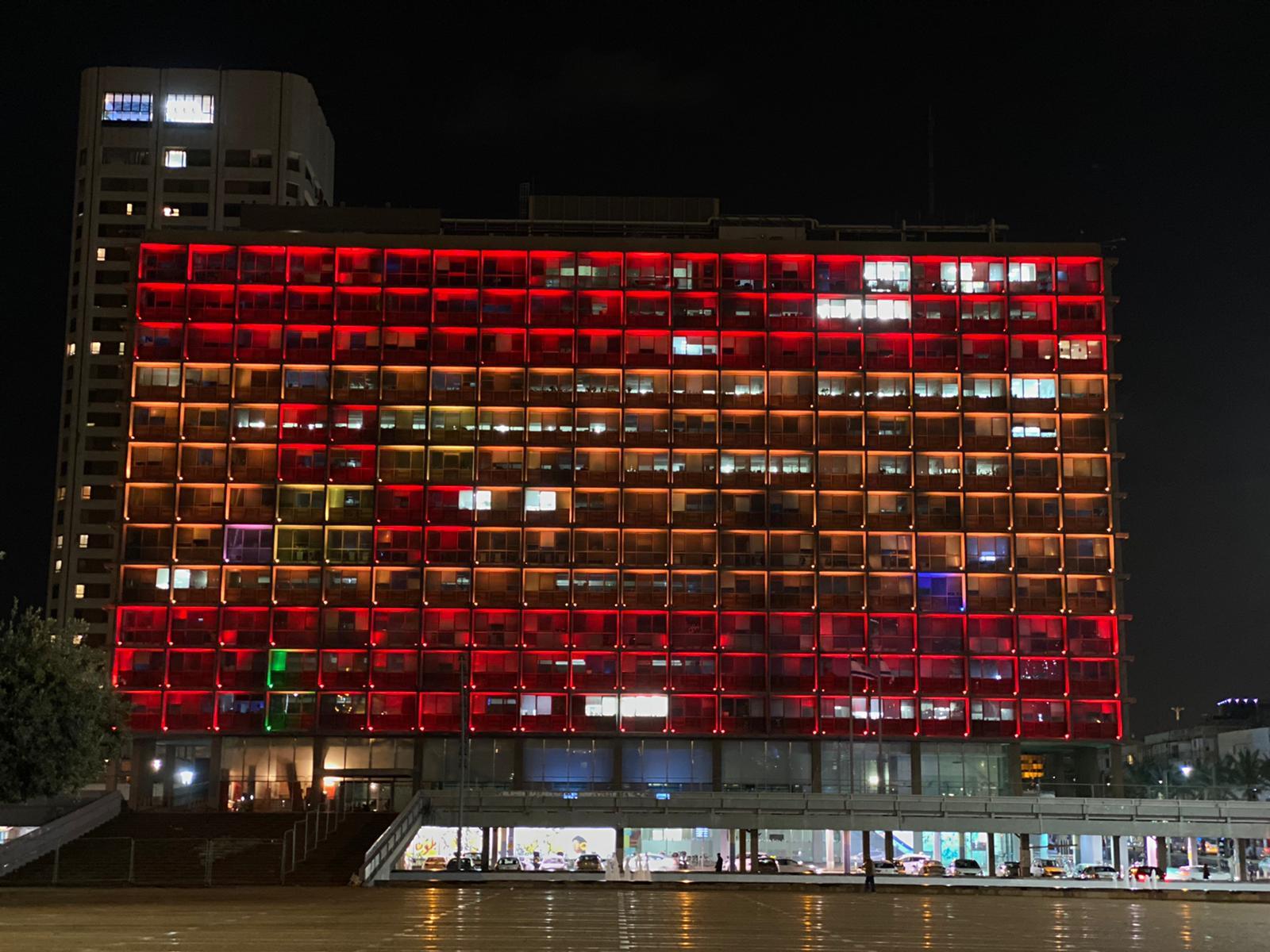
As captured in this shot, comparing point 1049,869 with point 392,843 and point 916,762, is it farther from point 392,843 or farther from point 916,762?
point 392,843

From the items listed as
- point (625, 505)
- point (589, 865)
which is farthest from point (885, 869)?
point (625, 505)

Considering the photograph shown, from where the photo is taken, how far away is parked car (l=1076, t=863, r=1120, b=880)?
9904 centimetres

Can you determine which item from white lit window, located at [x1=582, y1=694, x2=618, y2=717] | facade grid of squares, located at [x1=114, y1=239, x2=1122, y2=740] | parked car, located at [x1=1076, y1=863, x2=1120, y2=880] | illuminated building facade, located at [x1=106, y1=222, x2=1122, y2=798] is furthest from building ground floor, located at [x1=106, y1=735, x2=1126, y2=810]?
parked car, located at [x1=1076, y1=863, x2=1120, y2=880]

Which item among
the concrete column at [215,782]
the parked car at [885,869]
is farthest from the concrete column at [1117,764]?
the concrete column at [215,782]

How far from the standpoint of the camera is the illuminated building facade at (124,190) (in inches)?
6973

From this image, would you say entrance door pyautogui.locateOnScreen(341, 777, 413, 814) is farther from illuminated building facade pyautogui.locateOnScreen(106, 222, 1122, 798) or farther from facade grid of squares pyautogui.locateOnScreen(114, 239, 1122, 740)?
facade grid of squares pyautogui.locateOnScreen(114, 239, 1122, 740)

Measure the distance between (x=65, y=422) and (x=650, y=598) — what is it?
86583 mm

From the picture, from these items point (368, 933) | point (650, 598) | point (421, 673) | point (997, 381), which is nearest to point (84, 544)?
point (421, 673)

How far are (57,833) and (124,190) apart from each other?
379ft

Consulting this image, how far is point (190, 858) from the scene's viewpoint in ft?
269

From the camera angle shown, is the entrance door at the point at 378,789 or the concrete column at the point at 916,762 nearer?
the entrance door at the point at 378,789

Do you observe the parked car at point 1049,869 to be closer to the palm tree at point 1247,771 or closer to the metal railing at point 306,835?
the metal railing at point 306,835

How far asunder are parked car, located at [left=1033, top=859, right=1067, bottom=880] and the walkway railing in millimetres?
58473

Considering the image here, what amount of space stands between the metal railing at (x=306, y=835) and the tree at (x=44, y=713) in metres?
11.2
